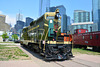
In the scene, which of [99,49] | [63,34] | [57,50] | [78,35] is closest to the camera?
[57,50]

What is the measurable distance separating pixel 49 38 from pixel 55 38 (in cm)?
47

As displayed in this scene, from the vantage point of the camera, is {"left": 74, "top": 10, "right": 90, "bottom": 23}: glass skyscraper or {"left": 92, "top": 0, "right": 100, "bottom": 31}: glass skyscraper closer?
{"left": 92, "top": 0, "right": 100, "bottom": 31}: glass skyscraper

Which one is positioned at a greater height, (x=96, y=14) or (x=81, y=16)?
(x=81, y=16)

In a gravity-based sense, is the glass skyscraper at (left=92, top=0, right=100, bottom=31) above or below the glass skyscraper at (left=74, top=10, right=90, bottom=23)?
below

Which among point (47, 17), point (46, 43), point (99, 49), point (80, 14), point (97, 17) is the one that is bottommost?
point (99, 49)

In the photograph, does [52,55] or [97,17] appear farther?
[97,17]

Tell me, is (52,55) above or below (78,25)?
below

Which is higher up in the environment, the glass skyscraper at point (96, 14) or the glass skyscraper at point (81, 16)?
the glass skyscraper at point (81, 16)

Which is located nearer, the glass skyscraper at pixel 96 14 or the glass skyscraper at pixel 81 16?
the glass skyscraper at pixel 96 14

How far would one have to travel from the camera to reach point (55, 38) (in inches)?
328

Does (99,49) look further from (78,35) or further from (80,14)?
(80,14)

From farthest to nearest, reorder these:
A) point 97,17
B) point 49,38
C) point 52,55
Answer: point 97,17, point 49,38, point 52,55

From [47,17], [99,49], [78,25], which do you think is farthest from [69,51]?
[78,25]

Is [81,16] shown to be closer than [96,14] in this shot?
No
